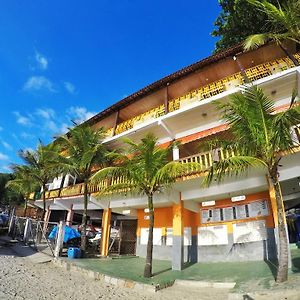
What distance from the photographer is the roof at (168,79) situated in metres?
13.9

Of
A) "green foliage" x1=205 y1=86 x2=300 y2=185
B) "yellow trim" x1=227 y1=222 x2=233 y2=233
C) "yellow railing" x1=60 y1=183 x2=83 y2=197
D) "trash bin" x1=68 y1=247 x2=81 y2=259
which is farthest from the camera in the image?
"yellow railing" x1=60 y1=183 x2=83 y2=197

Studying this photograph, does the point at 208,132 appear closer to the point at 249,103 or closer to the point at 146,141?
the point at 146,141

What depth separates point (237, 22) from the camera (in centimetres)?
1867

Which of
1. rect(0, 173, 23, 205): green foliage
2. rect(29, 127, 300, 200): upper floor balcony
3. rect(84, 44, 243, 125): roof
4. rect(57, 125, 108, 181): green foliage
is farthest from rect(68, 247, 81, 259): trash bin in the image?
rect(0, 173, 23, 205): green foliage

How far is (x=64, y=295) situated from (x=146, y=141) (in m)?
6.01

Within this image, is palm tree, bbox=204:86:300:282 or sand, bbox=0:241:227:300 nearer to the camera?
palm tree, bbox=204:86:300:282

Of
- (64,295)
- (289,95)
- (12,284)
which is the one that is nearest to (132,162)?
(64,295)

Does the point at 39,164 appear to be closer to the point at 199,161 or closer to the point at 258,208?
the point at 199,161

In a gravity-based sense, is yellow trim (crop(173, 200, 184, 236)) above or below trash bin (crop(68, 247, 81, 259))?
above

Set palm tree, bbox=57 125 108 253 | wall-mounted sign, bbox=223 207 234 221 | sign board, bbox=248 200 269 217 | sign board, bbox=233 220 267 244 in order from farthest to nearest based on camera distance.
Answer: palm tree, bbox=57 125 108 253, wall-mounted sign, bbox=223 207 234 221, sign board, bbox=248 200 269 217, sign board, bbox=233 220 267 244

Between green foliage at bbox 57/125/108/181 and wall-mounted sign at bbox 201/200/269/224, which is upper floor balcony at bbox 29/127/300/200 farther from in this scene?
wall-mounted sign at bbox 201/200/269/224

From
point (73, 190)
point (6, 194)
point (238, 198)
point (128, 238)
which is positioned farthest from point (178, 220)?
point (6, 194)

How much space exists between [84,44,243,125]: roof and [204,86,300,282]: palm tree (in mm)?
6794

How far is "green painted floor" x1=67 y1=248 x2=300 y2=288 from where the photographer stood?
8531mm
